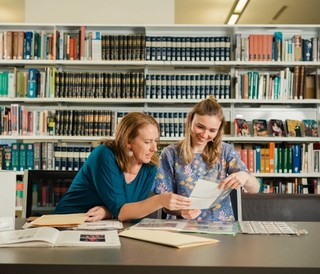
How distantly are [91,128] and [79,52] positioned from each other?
73 cm

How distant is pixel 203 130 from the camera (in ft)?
7.80

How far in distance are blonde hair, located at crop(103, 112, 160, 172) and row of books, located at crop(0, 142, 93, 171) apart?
2.43m

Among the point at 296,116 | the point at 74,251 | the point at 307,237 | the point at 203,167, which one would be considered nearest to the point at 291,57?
the point at 296,116

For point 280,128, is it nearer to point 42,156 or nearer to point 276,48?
point 276,48

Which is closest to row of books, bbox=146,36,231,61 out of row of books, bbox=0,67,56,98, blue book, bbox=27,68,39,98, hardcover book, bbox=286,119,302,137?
hardcover book, bbox=286,119,302,137

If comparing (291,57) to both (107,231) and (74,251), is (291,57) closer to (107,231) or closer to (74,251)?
(107,231)

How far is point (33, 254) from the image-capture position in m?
1.22

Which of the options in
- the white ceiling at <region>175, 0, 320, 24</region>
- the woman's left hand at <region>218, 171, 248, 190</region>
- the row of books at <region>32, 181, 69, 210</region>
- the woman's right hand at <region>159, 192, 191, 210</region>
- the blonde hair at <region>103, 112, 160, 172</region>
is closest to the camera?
the woman's right hand at <region>159, 192, 191, 210</region>

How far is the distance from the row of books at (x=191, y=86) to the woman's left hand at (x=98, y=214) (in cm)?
268

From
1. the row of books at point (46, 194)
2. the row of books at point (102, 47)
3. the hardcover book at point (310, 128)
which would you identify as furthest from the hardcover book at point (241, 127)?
the row of books at point (46, 194)

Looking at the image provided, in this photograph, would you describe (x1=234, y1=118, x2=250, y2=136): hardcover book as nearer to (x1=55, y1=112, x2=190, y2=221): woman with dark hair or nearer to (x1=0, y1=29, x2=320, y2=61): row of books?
(x1=0, y1=29, x2=320, y2=61): row of books

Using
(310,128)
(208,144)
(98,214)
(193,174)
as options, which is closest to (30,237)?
(98,214)

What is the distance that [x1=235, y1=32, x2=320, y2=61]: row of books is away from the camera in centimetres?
452

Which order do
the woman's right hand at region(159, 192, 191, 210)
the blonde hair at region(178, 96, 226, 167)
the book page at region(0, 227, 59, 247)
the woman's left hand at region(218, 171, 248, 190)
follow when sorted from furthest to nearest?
the blonde hair at region(178, 96, 226, 167), the woman's left hand at region(218, 171, 248, 190), the woman's right hand at region(159, 192, 191, 210), the book page at region(0, 227, 59, 247)
